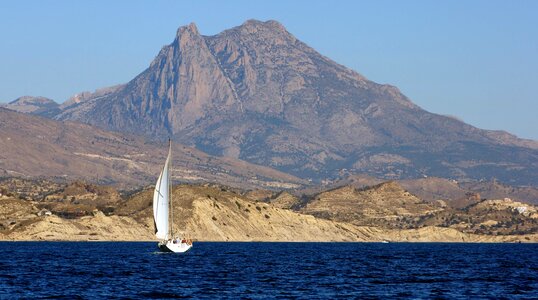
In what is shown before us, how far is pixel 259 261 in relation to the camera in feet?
613

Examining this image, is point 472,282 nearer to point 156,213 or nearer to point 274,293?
point 274,293

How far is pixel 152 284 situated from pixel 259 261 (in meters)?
64.2

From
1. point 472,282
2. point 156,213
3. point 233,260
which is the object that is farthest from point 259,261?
point 472,282

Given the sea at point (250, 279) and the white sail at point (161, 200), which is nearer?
the sea at point (250, 279)

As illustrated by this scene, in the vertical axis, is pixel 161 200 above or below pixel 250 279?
above

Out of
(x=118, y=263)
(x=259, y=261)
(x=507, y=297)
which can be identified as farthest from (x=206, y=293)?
(x=259, y=261)

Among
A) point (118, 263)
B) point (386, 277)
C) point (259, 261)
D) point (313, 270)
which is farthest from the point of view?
point (259, 261)

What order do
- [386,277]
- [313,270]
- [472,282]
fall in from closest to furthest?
[472,282] < [386,277] < [313,270]

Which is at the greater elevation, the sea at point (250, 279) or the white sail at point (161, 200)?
the white sail at point (161, 200)

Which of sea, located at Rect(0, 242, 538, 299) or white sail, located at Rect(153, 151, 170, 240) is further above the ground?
white sail, located at Rect(153, 151, 170, 240)

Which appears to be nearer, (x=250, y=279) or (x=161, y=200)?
(x=250, y=279)

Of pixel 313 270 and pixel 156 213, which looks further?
pixel 156 213

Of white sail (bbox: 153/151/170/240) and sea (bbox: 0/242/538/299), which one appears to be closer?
sea (bbox: 0/242/538/299)

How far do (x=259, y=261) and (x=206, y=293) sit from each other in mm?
74184
